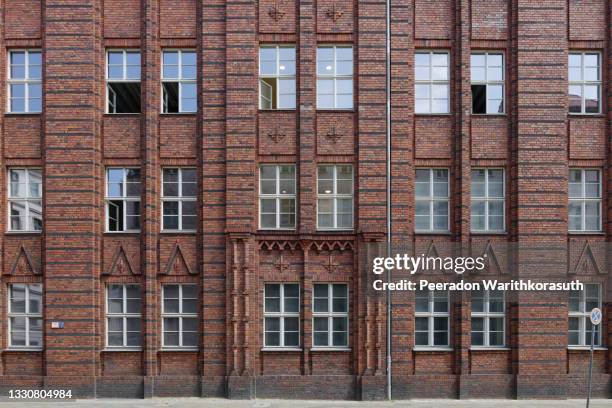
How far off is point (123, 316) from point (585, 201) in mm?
14099

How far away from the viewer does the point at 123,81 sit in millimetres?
16672

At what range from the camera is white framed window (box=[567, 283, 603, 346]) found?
16312 mm

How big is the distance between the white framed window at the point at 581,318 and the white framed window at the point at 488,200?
296 centimetres

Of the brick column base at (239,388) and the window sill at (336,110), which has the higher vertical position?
the window sill at (336,110)

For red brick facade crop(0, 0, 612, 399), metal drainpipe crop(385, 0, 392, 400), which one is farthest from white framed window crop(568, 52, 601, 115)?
metal drainpipe crop(385, 0, 392, 400)

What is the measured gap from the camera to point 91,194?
1617cm

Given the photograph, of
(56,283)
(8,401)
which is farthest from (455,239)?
(8,401)

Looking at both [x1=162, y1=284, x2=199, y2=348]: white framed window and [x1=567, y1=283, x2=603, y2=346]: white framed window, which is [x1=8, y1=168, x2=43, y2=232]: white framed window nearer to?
[x1=162, y1=284, x2=199, y2=348]: white framed window

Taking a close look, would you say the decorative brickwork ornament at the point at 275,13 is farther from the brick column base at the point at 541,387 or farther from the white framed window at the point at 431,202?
the brick column base at the point at 541,387

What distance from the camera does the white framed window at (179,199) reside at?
16469mm

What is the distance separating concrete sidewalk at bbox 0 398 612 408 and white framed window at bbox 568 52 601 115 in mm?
8575

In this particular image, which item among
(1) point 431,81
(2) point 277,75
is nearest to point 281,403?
(2) point 277,75

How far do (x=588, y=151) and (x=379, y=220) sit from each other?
6588 mm

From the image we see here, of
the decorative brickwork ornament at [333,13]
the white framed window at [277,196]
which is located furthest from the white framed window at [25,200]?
the decorative brickwork ornament at [333,13]
